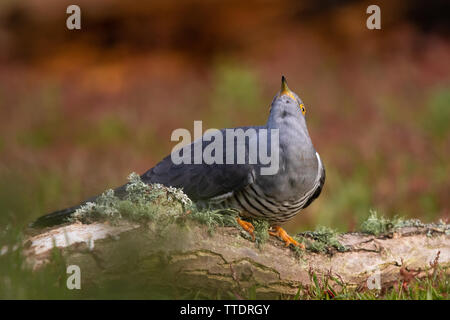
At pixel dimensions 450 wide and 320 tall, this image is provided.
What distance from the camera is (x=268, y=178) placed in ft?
11.1

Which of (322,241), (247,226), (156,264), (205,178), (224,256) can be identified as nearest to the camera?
(156,264)

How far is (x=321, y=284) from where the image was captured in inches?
128

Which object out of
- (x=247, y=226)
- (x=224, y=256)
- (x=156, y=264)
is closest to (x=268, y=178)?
(x=247, y=226)

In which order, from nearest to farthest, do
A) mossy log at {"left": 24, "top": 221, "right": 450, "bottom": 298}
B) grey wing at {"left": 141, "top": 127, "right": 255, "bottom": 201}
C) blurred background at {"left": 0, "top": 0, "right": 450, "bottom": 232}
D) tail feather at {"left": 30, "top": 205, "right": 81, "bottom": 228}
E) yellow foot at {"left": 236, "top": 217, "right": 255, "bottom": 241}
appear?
mossy log at {"left": 24, "top": 221, "right": 450, "bottom": 298} < yellow foot at {"left": 236, "top": 217, "right": 255, "bottom": 241} < grey wing at {"left": 141, "top": 127, "right": 255, "bottom": 201} < tail feather at {"left": 30, "top": 205, "right": 81, "bottom": 228} < blurred background at {"left": 0, "top": 0, "right": 450, "bottom": 232}

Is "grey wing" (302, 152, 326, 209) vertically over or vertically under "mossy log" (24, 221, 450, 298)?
over

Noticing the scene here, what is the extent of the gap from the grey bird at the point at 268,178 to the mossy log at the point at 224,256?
0.23 metres

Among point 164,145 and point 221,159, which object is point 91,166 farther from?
point 221,159

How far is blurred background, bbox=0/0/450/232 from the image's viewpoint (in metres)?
7.13

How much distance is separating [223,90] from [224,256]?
25.1ft

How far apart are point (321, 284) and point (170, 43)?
40.7ft

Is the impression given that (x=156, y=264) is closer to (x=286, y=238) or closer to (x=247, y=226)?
(x=247, y=226)

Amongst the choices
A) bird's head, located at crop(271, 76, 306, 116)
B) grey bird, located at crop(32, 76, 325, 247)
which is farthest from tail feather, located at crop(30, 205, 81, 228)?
bird's head, located at crop(271, 76, 306, 116)

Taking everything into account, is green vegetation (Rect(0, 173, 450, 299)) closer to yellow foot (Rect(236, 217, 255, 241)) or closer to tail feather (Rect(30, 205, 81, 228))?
yellow foot (Rect(236, 217, 255, 241))

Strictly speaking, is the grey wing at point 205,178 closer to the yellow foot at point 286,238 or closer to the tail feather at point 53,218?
the yellow foot at point 286,238
